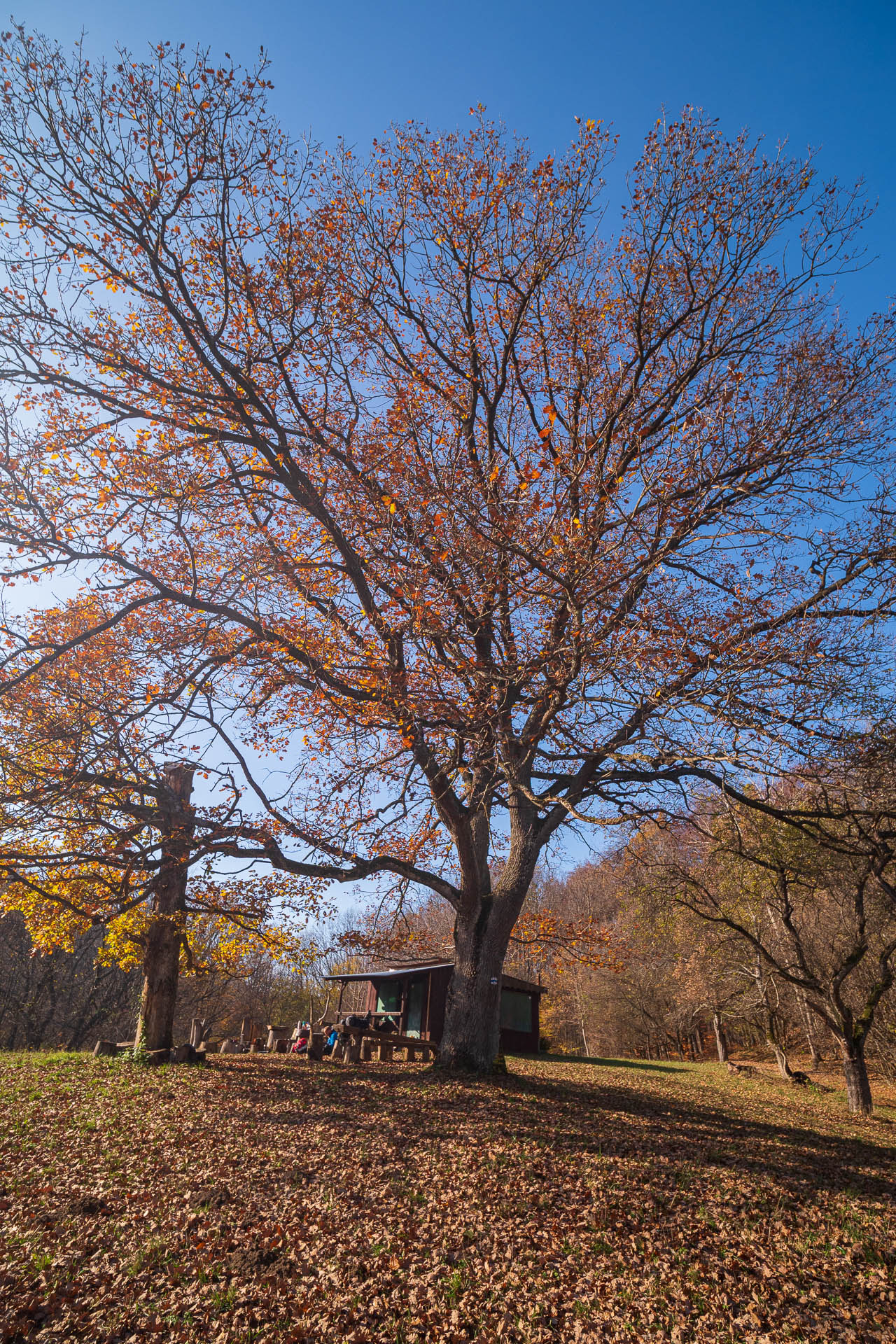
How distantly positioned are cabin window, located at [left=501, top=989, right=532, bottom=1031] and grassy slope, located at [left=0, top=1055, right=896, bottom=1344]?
17.7 meters

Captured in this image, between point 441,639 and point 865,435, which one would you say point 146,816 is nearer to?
point 441,639

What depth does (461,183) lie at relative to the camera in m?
11.3

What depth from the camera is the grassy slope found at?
4.31 metres

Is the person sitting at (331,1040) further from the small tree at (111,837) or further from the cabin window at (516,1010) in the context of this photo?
the cabin window at (516,1010)

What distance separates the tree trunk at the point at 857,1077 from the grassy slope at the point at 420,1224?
6082 millimetres

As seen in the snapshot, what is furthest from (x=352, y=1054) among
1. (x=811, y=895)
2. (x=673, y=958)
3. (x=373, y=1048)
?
(x=673, y=958)

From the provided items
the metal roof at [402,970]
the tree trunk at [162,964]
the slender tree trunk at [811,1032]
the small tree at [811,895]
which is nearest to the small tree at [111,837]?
the tree trunk at [162,964]

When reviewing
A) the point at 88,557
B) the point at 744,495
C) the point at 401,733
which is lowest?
the point at 401,733

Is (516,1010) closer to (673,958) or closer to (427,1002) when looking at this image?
(427,1002)

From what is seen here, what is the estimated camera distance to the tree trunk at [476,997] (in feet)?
34.8

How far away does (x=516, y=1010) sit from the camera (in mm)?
26344

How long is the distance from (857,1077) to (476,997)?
10.4m

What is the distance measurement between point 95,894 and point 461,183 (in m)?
13.9

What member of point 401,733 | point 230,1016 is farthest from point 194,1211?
point 230,1016
